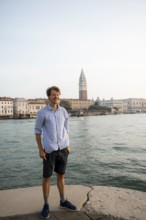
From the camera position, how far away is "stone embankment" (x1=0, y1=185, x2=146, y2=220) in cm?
271

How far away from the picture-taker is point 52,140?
114 inches

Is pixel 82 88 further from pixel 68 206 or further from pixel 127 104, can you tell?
pixel 68 206

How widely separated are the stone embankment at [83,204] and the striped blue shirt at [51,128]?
726 millimetres

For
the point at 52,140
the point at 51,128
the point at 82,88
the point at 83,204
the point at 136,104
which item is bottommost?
the point at 83,204

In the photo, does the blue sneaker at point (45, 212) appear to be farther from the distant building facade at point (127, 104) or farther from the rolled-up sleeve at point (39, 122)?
the distant building facade at point (127, 104)

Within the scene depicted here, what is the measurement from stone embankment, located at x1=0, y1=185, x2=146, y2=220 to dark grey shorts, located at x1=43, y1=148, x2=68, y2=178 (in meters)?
0.44

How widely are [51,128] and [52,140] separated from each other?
142mm

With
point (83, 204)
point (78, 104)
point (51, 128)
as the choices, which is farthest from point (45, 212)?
point (78, 104)

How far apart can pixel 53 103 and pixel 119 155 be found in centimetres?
745

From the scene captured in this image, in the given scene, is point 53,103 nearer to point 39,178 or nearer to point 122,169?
point 39,178

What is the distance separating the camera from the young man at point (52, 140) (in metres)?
2.85

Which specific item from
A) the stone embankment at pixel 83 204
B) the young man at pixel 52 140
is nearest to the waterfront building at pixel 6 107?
the stone embankment at pixel 83 204

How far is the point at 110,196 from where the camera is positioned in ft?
10.7

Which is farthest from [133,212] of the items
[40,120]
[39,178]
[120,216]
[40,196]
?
[39,178]
